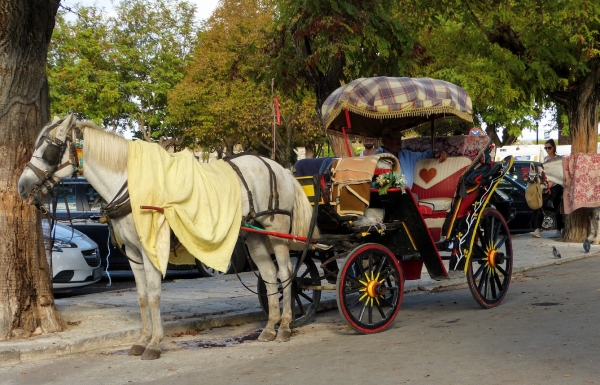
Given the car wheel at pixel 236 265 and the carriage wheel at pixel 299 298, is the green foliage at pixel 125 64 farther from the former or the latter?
the carriage wheel at pixel 299 298

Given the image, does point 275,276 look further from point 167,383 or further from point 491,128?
point 491,128

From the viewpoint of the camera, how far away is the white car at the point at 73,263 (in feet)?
37.7

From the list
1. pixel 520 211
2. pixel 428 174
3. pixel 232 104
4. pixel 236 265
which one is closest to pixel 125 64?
pixel 232 104

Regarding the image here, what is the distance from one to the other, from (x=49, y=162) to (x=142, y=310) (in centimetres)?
157

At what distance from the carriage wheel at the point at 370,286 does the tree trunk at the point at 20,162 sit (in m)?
2.89

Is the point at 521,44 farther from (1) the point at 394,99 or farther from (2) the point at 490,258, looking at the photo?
(1) the point at 394,99

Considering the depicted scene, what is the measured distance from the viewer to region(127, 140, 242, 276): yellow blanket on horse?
23.5ft

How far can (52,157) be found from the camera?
23.2 ft

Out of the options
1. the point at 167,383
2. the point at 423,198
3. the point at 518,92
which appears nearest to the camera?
the point at 167,383

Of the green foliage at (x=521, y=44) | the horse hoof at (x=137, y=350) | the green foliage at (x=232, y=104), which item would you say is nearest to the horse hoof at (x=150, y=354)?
the horse hoof at (x=137, y=350)

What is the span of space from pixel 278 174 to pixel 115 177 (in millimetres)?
1653

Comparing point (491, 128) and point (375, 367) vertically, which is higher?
point (491, 128)

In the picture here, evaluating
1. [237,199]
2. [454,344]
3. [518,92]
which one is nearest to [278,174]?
[237,199]

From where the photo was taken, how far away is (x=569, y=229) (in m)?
17.3
